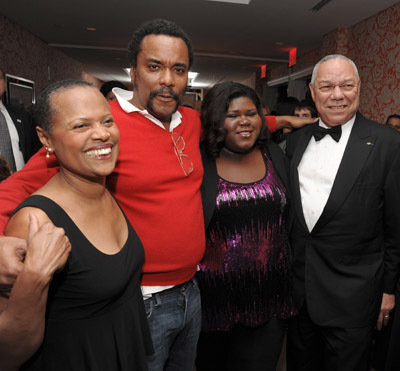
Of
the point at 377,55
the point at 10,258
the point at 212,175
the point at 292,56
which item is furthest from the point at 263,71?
the point at 10,258

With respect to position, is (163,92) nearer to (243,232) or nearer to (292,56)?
(243,232)

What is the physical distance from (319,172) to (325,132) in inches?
7.8

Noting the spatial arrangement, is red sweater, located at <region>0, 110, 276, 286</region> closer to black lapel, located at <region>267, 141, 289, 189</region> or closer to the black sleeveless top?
the black sleeveless top

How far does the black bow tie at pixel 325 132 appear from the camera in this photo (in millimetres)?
1647

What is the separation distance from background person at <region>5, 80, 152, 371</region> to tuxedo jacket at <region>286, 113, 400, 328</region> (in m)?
0.90

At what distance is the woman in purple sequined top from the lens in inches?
59.8

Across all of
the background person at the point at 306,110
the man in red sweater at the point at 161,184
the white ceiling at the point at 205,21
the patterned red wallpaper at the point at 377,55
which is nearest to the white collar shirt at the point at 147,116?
the man in red sweater at the point at 161,184

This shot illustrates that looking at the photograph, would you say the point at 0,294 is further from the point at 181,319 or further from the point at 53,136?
the point at 181,319

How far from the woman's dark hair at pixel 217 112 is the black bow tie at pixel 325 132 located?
0.36 m

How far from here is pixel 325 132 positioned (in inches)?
66.2

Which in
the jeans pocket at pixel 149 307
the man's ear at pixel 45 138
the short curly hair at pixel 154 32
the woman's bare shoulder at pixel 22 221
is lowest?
the jeans pocket at pixel 149 307

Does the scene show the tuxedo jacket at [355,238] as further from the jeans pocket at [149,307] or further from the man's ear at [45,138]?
the man's ear at [45,138]

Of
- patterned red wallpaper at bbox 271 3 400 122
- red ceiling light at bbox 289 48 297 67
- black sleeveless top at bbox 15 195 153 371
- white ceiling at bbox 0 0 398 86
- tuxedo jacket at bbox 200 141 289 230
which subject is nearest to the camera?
black sleeveless top at bbox 15 195 153 371

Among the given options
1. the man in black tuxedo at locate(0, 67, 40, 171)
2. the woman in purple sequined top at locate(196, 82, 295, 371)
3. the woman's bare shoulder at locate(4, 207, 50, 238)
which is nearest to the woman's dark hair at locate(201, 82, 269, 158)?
the woman in purple sequined top at locate(196, 82, 295, 371)
